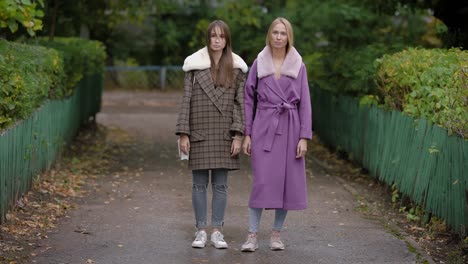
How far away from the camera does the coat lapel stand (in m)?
8.16

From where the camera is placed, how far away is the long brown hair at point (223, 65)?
8.17 meters

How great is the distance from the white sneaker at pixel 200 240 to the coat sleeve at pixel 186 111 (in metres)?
0.84

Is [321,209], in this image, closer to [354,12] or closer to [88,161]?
[88,161]

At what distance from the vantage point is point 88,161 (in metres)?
14.9

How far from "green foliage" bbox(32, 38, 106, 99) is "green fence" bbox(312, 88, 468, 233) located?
4.16 meters

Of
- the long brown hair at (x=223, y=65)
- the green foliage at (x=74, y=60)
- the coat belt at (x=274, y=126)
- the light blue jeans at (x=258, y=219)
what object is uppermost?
the long brown hair at (x=223, y=65)

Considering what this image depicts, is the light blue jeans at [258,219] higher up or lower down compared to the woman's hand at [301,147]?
lower down

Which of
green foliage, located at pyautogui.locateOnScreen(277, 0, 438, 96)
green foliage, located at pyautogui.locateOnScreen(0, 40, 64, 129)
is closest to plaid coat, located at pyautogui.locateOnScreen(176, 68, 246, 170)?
green foliage, located at pyautogui.locateOnScreen(0, 40, 64, 129)

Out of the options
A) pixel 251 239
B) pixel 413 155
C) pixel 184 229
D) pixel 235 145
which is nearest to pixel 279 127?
pixel 235 145

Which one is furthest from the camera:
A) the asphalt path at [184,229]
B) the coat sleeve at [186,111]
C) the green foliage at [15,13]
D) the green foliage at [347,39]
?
the green foliage at [347,39]

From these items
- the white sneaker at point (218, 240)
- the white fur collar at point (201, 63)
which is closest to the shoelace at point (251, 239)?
the white sneaker at point (218, 240)

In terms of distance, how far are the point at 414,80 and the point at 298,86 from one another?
280 centimetres

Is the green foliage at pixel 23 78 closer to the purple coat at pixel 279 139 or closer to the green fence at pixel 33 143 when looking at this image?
the green fence at pixel 33 143

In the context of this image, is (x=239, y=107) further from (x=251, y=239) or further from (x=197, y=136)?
(x=251, y=239)
